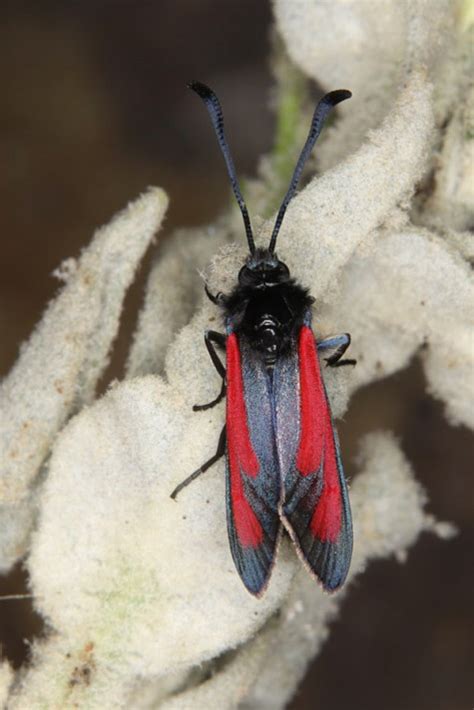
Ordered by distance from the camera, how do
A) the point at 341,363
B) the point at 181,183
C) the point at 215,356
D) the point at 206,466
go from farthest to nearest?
the point at 181,183
the point at 341,363
the point at 215,356
the point at 206,466

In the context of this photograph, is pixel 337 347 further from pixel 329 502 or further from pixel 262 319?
pixel 329 502

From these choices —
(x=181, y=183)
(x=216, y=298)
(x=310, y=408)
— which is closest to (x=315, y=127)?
(x=216, y=298)

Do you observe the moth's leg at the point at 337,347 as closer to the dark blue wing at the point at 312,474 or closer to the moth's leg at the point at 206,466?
the dark blue wing at the point at 312,474

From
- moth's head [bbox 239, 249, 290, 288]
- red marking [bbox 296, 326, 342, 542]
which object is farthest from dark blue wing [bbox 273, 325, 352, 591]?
moth's head [bbox 239, 249, 290, 288]

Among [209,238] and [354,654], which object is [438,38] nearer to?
[209,238]

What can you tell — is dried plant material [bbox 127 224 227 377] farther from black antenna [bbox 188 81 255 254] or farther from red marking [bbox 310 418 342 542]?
red marking [bbox 310 418 342 542]

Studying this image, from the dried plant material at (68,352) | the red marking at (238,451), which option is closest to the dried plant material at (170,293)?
the dried plant material at (68,352)
